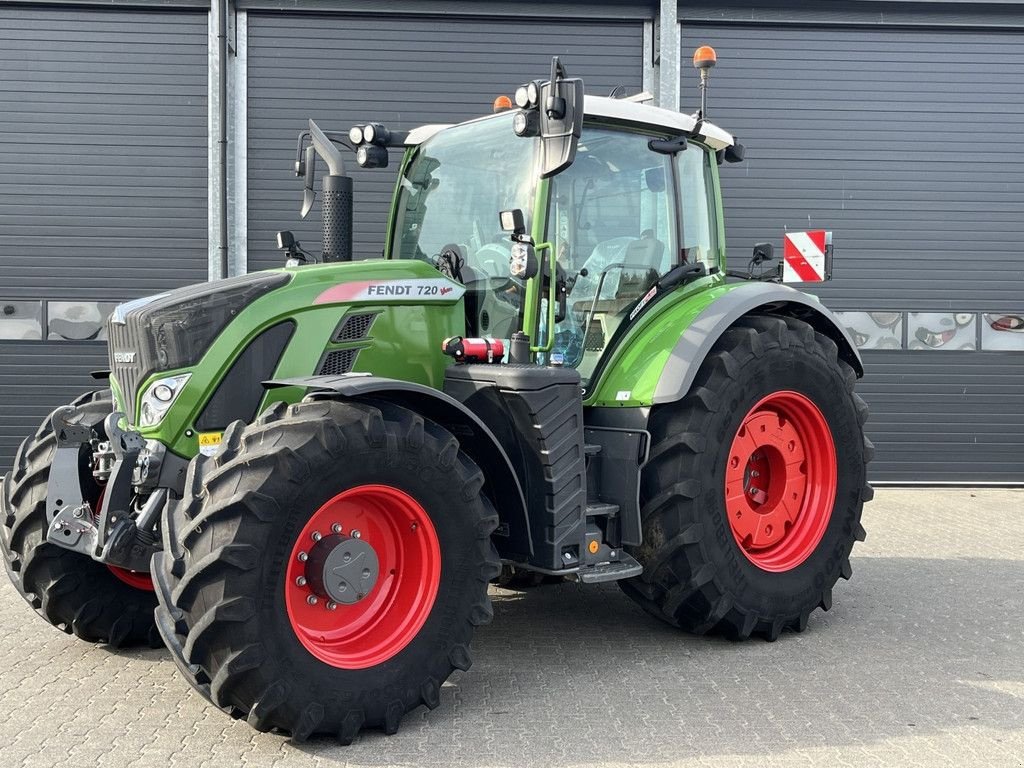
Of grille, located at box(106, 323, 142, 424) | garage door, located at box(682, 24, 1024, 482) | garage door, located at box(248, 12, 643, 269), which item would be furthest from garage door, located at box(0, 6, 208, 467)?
grille, located at box(106, 323, 142, 424)

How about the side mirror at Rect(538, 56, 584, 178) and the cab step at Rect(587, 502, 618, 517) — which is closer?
the side mirror at Rect(538, 56, 584, 178)

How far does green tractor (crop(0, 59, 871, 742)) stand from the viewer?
3559 mm

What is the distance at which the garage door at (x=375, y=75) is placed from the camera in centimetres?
1008

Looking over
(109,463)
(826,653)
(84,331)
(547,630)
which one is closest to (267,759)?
(109,463)

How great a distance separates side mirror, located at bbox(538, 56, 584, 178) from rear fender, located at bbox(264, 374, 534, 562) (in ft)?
3.35

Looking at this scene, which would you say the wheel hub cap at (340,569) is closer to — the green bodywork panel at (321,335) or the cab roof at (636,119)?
the green bodywork panel at (321,335)

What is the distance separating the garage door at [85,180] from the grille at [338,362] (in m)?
6.21

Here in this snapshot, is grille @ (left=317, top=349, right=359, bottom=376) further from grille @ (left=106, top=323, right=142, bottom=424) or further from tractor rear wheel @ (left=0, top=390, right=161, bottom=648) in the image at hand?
tractor rear wheel @ (left=0, top=390, right=161, bottom=648)

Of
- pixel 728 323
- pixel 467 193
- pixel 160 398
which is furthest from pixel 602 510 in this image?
pixel 160 398

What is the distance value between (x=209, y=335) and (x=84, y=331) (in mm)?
6489

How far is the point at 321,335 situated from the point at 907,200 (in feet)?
25.5

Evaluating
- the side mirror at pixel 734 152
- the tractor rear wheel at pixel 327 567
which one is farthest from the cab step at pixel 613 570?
the side mirror at pixel 734 152

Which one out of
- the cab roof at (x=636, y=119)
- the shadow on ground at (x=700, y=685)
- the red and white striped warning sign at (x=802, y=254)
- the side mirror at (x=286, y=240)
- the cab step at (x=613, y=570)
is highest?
the cab roof at (x=636, y=119)

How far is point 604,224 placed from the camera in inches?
195
